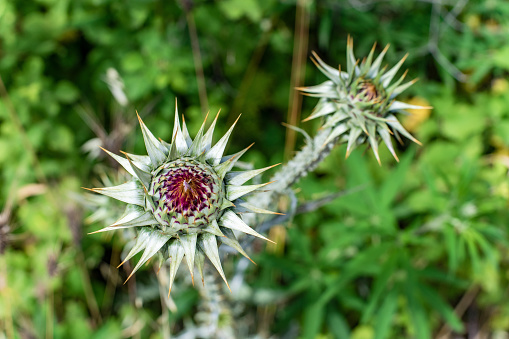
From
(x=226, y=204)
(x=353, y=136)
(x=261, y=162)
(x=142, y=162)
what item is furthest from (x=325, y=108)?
(x=261, y=162)

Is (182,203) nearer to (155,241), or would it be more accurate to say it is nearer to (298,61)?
(155,241)

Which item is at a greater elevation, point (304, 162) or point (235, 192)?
point (304, 162)

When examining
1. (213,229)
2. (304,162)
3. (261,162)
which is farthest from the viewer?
(261,162)

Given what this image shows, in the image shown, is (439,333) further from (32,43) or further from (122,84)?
(32,43)

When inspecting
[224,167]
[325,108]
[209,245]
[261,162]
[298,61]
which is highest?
[298,61]

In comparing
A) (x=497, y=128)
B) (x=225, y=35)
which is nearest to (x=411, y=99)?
(x=497, y=128)

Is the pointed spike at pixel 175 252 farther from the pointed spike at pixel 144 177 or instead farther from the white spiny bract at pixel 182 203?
the pointed spike at pixel 144 177

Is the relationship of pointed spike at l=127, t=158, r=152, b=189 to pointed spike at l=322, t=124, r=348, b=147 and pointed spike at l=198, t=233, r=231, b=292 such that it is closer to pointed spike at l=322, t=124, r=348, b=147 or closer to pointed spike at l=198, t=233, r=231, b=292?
pointed spike at l=198, t=233, r=231, b=292

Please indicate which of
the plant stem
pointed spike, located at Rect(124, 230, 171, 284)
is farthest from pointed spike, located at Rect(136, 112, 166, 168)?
the plant stem
